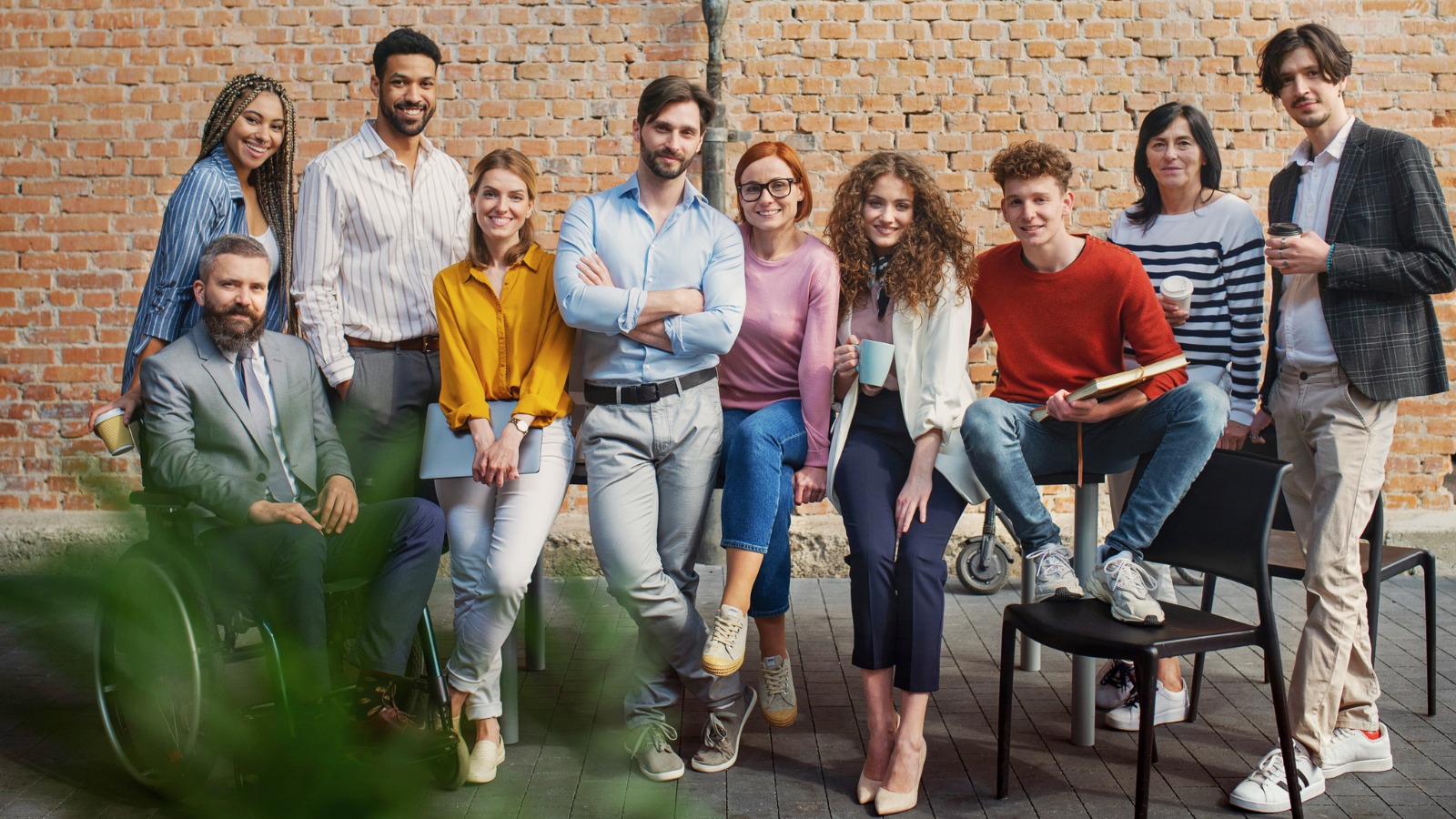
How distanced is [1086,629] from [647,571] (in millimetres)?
1238

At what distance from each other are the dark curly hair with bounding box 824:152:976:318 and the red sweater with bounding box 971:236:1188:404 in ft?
0.56

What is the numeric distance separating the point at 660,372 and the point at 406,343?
94 centimetres

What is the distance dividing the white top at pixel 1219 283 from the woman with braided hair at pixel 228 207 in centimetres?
281

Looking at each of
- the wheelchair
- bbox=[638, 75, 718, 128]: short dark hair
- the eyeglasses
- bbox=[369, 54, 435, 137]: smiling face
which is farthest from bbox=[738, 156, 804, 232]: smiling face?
the wheelchair

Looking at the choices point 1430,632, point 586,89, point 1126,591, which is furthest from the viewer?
point 586,89

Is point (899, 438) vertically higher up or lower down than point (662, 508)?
→ higher up

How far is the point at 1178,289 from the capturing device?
10.5ft

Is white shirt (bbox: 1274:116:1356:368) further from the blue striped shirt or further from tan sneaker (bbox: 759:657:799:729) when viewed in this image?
the blue striped shirt

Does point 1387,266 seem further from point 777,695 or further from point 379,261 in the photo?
point 379,261

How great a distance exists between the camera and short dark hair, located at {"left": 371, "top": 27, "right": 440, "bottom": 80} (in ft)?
11.4

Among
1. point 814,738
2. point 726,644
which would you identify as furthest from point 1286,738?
point 726,644

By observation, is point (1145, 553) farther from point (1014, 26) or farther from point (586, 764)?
point (1014, 26)

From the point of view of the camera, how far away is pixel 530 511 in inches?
124

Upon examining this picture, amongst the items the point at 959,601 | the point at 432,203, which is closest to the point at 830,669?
the point at 959,601
